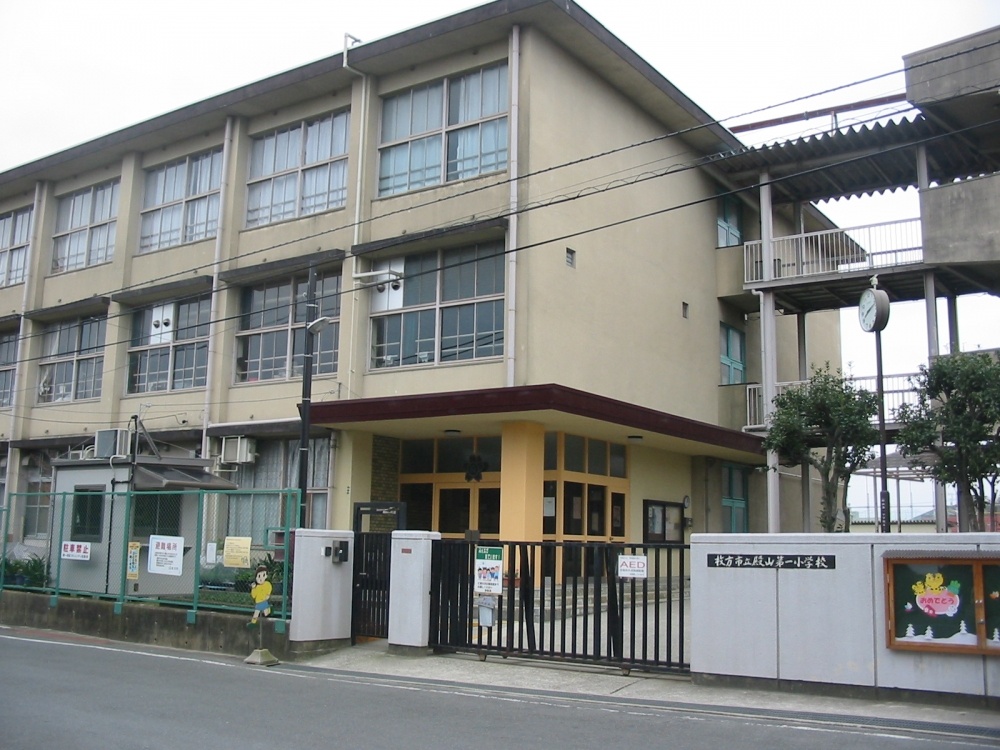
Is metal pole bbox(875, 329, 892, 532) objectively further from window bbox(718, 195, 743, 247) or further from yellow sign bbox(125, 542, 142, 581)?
yellow sign bbox(125, 542, 142, 581)

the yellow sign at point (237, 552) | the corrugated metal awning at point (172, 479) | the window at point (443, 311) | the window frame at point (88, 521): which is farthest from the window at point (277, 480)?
the yellow sign at point (237, 552)

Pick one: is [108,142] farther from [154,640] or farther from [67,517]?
[154,640]

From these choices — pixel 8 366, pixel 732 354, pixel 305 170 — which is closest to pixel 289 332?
pixel 305 170

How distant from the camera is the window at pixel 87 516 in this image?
18.9 metres

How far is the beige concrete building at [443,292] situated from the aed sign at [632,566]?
17.2 feet

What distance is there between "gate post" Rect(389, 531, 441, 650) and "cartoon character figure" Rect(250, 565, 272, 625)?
1.89 metres

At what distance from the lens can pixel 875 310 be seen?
15977mm

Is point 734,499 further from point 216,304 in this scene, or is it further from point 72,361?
point 72,361

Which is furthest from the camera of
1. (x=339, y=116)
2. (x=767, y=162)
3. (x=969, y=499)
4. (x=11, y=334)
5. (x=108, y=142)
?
(x=11, y=334)

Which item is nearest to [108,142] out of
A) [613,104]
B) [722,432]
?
[613,104]

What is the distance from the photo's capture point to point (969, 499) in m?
19.7

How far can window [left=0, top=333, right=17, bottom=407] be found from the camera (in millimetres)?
31500

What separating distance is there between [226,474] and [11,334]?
513 inches

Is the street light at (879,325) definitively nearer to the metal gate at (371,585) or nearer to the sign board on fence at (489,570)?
the sign board on fence at (489,570)
